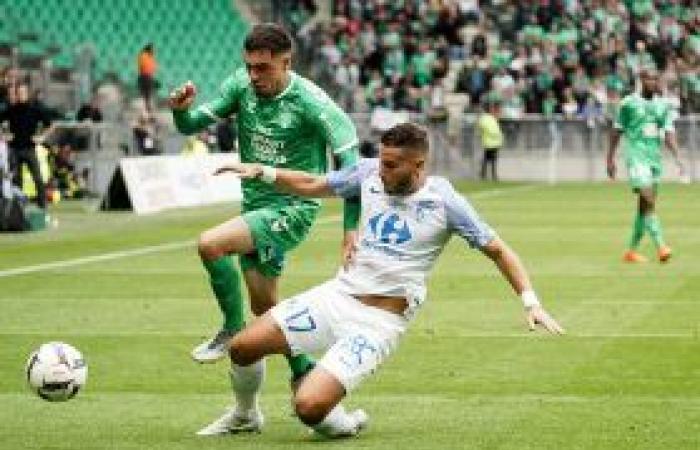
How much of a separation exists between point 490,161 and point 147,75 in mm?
9774

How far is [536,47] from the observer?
53.8m

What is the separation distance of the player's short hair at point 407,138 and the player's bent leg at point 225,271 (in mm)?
1585

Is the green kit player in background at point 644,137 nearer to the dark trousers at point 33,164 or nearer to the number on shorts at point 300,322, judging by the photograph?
the dark trousers at point 33,164

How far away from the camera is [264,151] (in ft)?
42.0

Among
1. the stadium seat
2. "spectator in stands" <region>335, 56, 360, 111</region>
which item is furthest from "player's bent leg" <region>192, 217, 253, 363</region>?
"spectator in stands" <region>335, 56, 360, 111</region>

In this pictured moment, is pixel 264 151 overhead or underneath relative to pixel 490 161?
overhead

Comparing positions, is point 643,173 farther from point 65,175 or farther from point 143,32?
point 143,32

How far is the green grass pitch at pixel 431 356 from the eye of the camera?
1179 centimetres

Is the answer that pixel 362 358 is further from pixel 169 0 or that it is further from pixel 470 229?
pixel 169 0

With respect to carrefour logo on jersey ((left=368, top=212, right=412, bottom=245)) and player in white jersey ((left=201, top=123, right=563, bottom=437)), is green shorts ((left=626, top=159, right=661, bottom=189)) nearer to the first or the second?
player in white jersey ((left=201, top=123, right=563, bottom=437))

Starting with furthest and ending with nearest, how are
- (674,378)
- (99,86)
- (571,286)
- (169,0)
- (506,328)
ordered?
1. (169,0)
2. (99,86)
3. (571,286)
4. (506,328)
5. (674,378)

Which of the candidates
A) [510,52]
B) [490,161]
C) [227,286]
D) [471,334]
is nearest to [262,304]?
[227,286]

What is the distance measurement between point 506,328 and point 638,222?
309 inches

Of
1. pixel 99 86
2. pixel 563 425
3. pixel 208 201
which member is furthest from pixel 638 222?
pixel 99 86
